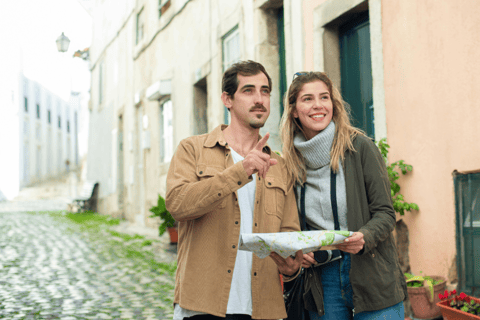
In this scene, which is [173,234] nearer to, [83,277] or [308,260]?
[83,277]

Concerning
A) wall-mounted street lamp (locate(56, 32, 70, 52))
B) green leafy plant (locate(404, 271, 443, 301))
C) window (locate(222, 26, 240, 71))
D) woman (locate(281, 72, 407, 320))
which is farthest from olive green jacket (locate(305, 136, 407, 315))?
wall-mounted street lamp (locate(56, 32, 70, 52))

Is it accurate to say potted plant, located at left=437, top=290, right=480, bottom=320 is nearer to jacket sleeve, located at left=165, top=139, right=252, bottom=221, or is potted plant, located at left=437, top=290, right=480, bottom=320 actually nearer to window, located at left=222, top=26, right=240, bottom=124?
jacket sleeve, located at left=165, top=139, right=252, bottom=221

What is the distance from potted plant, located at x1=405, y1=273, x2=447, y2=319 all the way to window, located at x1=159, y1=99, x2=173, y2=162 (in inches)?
352

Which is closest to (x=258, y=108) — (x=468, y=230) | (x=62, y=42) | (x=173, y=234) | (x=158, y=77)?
(x=468, y=230)

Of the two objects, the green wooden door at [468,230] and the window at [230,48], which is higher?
the window at [230,48]

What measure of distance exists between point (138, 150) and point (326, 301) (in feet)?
44.5

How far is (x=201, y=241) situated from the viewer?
211cm

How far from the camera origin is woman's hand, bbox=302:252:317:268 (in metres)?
2.15

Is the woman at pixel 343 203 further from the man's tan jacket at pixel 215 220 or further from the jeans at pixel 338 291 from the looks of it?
the man's tan jacket at pixel 215 220

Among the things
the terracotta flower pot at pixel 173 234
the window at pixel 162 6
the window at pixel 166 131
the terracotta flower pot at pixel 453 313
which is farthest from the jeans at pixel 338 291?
the window at pixel 162 6

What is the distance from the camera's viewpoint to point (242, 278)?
6.88ft

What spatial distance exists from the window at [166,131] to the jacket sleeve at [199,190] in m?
10.4

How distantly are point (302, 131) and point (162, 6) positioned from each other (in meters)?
11.6

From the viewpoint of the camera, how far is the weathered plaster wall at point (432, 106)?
4059mm
